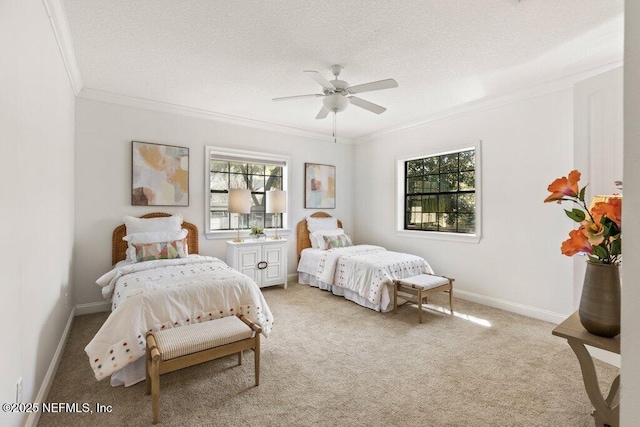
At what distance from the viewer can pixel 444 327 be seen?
10.4 ft

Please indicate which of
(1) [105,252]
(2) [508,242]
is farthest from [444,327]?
(1) [105,252]

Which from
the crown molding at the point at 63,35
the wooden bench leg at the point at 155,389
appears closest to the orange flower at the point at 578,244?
→ the wooden bench leg at the point at 155,389

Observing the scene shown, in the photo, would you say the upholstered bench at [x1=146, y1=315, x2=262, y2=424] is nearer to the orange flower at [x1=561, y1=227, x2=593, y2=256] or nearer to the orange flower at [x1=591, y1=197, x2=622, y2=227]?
the orange flower at [x1=561, y1=227, x2=593, y2=256]

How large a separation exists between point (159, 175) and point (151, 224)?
71cm

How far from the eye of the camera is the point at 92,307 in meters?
3.59

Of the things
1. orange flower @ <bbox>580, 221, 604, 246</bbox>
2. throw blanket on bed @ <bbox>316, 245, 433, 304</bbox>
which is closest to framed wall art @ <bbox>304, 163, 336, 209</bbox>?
throw blanket on bed @ <bbox>316, 245, 433, 304</bbox>

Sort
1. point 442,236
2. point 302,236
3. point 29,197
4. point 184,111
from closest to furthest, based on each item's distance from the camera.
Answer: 1. point 29,197
2. point 184,111
3. point 442,236
4. point 302,236

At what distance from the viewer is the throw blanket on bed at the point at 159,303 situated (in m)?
2.03

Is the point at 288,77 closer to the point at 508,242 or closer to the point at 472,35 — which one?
the point at 472,35

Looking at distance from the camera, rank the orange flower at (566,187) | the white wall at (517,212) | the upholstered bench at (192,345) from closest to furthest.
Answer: the orange flower at (566,187), the upholstered bench at (192,345), the white wall at (517,212)

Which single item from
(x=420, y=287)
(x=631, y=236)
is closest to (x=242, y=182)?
(x=420, y=287)

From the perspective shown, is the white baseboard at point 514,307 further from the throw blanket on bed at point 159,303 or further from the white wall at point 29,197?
the white wall at point 29,197

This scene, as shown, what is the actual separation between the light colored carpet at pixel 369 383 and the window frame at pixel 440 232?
4.40ft

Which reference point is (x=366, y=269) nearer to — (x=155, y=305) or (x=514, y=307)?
(x=514, y=307)
